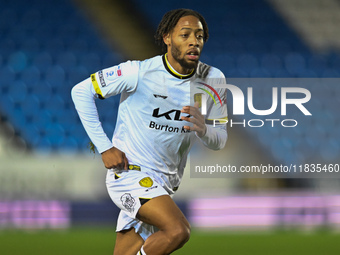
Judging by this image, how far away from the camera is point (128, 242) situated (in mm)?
3447

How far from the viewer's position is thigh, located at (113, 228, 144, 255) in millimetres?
3422

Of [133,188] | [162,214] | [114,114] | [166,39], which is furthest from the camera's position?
[114,114]

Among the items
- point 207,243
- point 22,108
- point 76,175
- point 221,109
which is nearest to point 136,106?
point 221,109

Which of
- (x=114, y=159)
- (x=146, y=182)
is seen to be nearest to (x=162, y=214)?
(x=146, y=182)

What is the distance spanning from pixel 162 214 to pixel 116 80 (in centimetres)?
83

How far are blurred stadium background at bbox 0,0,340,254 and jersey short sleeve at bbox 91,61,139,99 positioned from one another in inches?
149

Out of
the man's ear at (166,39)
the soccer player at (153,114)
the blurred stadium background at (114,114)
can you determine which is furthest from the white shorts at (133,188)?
the blurred stadium background at (114,114)

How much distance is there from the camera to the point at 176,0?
8.53 meters

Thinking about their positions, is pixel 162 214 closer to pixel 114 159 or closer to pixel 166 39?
pixel 114 159

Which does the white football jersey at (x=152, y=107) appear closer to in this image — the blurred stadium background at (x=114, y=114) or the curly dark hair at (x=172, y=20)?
the curly dark hair at (x=172, y=20)

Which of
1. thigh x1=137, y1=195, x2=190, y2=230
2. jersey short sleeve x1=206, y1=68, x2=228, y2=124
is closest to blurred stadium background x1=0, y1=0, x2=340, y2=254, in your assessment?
jersey short sleeve x1=206, y1=68, x2=228, y2=124

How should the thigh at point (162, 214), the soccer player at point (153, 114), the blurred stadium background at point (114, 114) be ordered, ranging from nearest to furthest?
the thigh at point (162, 214) < the soccer player at point (153, 114) < the blurred stadium background at point (114, 114)

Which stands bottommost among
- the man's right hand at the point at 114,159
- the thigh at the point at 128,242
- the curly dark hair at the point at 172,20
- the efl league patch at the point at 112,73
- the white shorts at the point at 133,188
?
the thigh at the point at 128,242

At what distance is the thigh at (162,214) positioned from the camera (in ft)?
9.38
